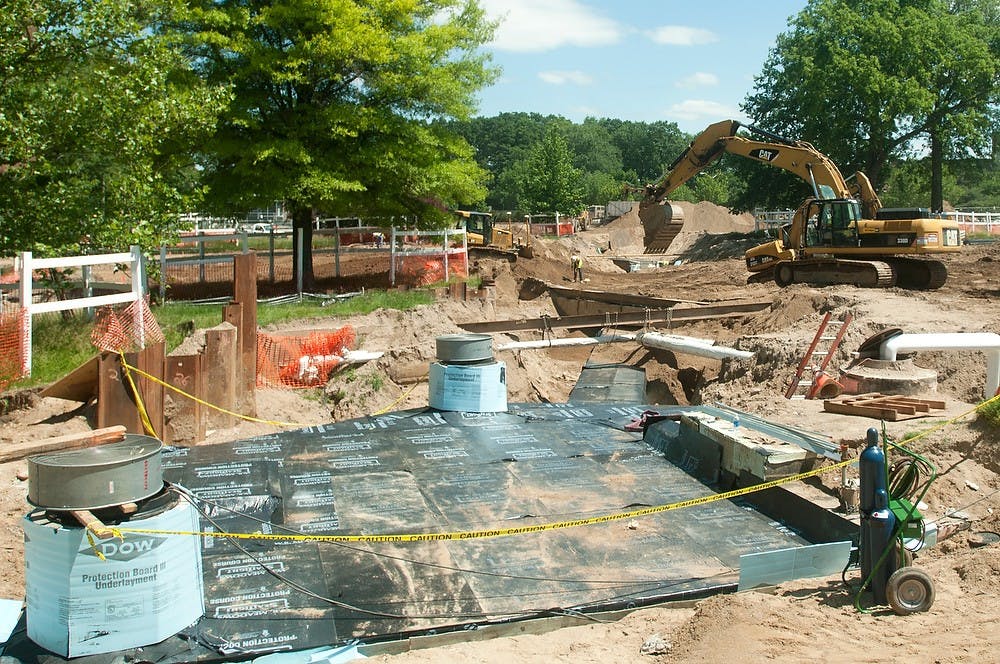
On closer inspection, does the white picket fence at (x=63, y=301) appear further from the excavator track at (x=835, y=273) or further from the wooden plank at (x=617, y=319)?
the excavator track at (x=835, y=273)

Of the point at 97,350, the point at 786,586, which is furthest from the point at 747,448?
the point at 97,350

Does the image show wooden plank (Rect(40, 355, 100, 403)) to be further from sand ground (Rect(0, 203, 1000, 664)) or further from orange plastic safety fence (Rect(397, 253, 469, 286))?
orange plastic safety fence (Rect(397, 253, 469, 286))

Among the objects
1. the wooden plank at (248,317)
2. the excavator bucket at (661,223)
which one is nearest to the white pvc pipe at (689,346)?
the wooden plank at (248,317)

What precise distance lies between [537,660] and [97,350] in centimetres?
852

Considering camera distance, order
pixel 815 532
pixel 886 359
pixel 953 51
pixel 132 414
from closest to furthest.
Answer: pixel 815 532, pixel 132 414, pixel 886 359, pixel 953 51

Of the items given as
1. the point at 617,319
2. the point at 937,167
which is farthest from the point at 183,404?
the point at 937,167

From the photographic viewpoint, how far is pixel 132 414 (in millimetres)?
9414

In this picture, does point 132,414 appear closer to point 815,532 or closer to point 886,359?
point 815,532

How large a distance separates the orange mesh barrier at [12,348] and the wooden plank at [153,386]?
6.73ft

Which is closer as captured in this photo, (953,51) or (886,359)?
(886,359)

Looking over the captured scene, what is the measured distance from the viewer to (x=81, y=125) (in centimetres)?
1219

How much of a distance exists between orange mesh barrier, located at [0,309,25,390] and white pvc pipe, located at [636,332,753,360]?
10.1 meters

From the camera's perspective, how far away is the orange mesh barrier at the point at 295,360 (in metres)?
13.3

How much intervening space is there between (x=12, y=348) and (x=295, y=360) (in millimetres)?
4131
